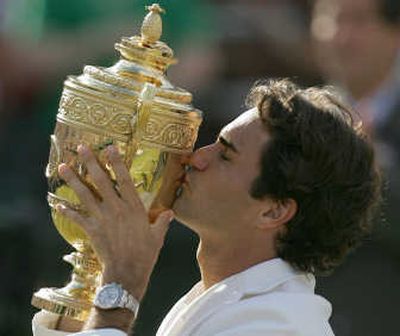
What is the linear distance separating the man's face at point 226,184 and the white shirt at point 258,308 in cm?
15

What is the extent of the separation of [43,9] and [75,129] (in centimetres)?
403

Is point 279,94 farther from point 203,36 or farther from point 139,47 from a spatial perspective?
point 203,36

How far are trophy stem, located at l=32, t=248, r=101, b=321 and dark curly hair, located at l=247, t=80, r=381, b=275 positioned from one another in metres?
0.46

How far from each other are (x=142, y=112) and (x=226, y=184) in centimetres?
33

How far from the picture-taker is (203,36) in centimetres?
845

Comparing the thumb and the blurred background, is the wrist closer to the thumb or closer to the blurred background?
the thumb

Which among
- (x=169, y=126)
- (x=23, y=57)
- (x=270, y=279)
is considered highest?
(x=169, y=126)

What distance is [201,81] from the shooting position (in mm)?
8461

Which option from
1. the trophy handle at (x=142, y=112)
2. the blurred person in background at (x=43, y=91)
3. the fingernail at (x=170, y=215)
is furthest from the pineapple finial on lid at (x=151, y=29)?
the blurred person in background at (x=43, y=91)

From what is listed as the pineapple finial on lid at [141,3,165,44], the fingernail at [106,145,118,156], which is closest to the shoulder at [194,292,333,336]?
the fingernail at [106,145,118,156]

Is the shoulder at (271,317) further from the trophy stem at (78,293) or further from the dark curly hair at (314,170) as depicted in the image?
the trophy stem at (78,293)

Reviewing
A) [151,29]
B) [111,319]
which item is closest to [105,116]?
[151,29]

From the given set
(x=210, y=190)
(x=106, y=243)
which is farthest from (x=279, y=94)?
(x=106, y=243)

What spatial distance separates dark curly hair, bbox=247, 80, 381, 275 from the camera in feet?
15.2
